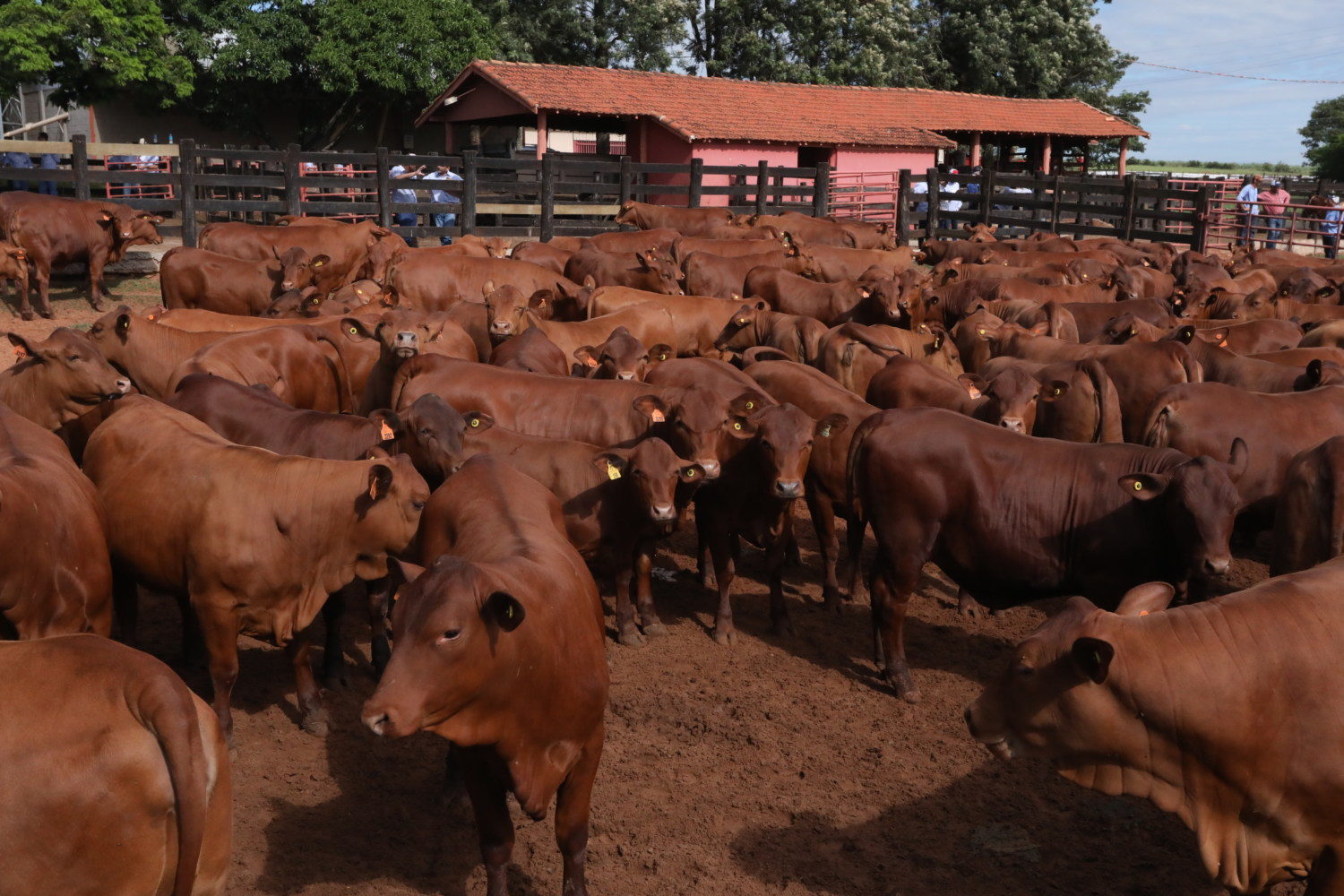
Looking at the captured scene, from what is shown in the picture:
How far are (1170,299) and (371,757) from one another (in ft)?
39.9

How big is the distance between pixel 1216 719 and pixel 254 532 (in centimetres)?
443

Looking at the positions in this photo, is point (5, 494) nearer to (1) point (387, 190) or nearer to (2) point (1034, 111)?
(1) point (387, 190)

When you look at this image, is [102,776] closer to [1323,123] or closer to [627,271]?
[627,271]

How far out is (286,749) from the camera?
20.7 ft

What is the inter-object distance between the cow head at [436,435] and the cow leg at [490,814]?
2.86 metres

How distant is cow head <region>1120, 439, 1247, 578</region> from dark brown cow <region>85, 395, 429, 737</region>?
12.7 feet

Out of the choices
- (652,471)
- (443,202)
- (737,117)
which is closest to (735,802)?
(652,471)

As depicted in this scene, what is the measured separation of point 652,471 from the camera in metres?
7.23

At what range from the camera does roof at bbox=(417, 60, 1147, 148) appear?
107ft

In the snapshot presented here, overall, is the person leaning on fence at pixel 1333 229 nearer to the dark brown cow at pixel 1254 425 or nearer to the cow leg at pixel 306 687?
the dark brown cow at pixel 1254 425

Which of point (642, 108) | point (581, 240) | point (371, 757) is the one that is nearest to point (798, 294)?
point (581, 240)

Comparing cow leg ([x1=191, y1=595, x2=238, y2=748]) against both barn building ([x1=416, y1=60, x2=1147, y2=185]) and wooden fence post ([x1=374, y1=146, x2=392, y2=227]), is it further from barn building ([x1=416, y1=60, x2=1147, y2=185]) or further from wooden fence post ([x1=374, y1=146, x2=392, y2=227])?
barn building ([x1=416, y1=60, x2=1147, y2=185])

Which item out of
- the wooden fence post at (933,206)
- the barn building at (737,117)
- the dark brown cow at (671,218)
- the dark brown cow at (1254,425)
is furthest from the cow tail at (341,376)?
the barn building at (737,117)

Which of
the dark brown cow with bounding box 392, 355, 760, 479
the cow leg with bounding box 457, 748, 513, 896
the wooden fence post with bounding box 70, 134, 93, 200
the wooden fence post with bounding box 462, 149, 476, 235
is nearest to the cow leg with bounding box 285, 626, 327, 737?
the cow leg with bounding box 457, 748, 513, 896
